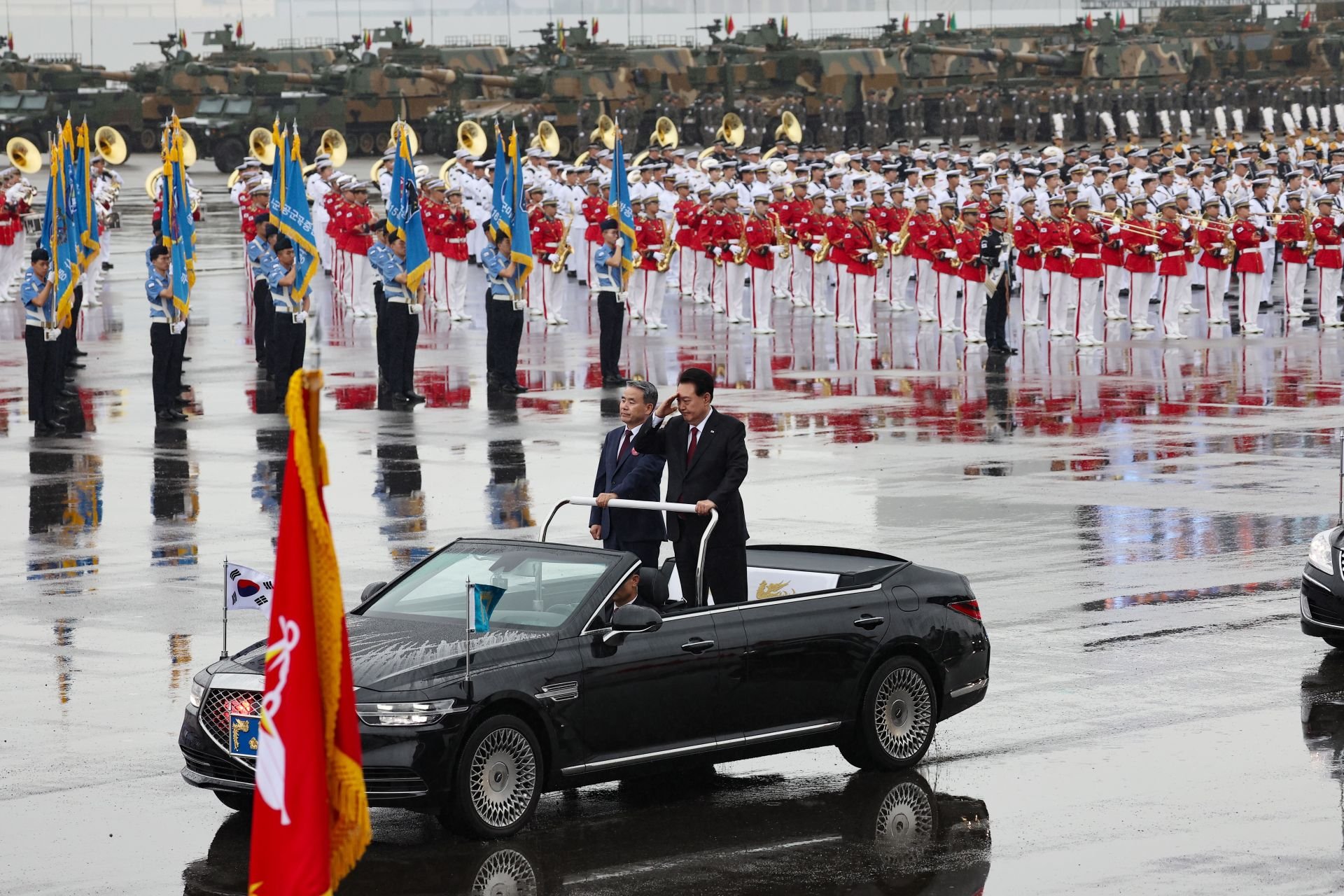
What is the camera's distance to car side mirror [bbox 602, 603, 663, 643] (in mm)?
8906

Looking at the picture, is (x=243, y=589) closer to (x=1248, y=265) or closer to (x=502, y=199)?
(x=502, y=199)

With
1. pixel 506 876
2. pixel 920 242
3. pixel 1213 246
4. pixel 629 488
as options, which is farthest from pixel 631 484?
pixel 1213 246

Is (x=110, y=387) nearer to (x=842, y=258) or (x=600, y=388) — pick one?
(x=600, y=388)

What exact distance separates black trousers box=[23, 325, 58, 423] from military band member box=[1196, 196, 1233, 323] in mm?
16108

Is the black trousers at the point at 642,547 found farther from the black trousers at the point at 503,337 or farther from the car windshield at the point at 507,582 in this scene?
the black trousers at the point at 503,337

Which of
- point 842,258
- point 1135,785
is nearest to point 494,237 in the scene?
point 842,258

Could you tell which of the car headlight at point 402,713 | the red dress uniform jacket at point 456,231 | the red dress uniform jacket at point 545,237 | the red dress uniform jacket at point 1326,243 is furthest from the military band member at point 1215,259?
the car headlight at point 402,713

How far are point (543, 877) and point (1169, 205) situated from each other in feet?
78.1

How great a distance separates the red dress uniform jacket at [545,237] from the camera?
105 ft

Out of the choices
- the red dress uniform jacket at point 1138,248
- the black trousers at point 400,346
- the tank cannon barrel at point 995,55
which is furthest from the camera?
the tank cannon barrel at point 995,55

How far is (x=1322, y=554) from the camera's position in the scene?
39.6 feet

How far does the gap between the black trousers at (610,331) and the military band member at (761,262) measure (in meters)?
5.14

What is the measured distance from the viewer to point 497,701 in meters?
8.57

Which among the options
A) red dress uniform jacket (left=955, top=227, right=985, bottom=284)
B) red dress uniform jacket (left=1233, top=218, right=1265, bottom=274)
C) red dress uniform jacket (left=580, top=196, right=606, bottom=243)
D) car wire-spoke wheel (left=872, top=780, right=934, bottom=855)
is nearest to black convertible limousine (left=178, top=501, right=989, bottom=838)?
car wire-spoke wheel (left=872, top=780, right=934, bottom=855)
